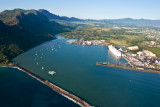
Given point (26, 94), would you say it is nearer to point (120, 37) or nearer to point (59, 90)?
point (59, 90)

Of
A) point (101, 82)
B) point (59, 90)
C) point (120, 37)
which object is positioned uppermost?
point (120, 37)

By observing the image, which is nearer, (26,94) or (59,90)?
(26,94)

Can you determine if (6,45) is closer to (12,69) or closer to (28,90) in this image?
(12,69)

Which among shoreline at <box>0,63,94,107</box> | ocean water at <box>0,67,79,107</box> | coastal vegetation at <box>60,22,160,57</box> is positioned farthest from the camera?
coastal vegetation at <box>60,22,160,57</box>

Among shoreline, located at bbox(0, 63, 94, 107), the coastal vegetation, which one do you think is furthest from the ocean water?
the coastal vegetation

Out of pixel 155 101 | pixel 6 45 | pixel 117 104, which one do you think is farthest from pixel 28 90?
pixel 6 45

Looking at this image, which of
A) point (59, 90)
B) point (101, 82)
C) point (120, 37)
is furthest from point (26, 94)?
point (120, 37)

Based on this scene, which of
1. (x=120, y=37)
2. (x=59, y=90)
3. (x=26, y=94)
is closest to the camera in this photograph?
(x=26, y=94)

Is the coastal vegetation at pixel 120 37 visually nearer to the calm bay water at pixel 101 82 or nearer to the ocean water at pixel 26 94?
the calm bay water at pixel 101 82

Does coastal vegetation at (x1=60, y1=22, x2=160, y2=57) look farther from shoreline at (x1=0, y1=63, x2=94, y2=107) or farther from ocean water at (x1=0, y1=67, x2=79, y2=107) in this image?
ocean water at (x1=0, y1=67, x2=79, y2=107)
